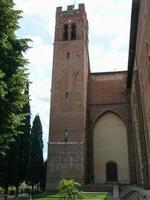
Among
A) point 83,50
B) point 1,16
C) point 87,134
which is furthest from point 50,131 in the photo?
point 1,16

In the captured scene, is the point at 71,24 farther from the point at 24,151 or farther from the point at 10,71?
the point at 10,71

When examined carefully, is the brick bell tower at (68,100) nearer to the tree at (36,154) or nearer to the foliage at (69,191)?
the tree at (36,154)

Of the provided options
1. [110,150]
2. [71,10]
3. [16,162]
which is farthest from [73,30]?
[16,162]

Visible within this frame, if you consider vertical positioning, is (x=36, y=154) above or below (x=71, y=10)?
below

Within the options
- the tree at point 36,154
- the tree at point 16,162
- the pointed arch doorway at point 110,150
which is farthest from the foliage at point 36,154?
the pointed arch doorway at point 110,150

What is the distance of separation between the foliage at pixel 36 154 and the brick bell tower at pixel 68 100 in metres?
2.40

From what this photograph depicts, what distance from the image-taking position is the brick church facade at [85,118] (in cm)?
2359

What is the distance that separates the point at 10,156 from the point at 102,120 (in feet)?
31.9

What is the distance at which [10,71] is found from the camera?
930 centimetres

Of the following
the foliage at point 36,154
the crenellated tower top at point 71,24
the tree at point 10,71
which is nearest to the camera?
the tree at point 10,71

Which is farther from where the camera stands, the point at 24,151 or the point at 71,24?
the point at 71,24

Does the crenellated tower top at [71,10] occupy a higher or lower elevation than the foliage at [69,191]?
higher

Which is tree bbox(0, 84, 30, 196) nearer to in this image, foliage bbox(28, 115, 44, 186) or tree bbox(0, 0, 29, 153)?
foliage bbox(28, 115, 44, 186)

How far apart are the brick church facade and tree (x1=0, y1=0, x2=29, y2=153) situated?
45.1ft
